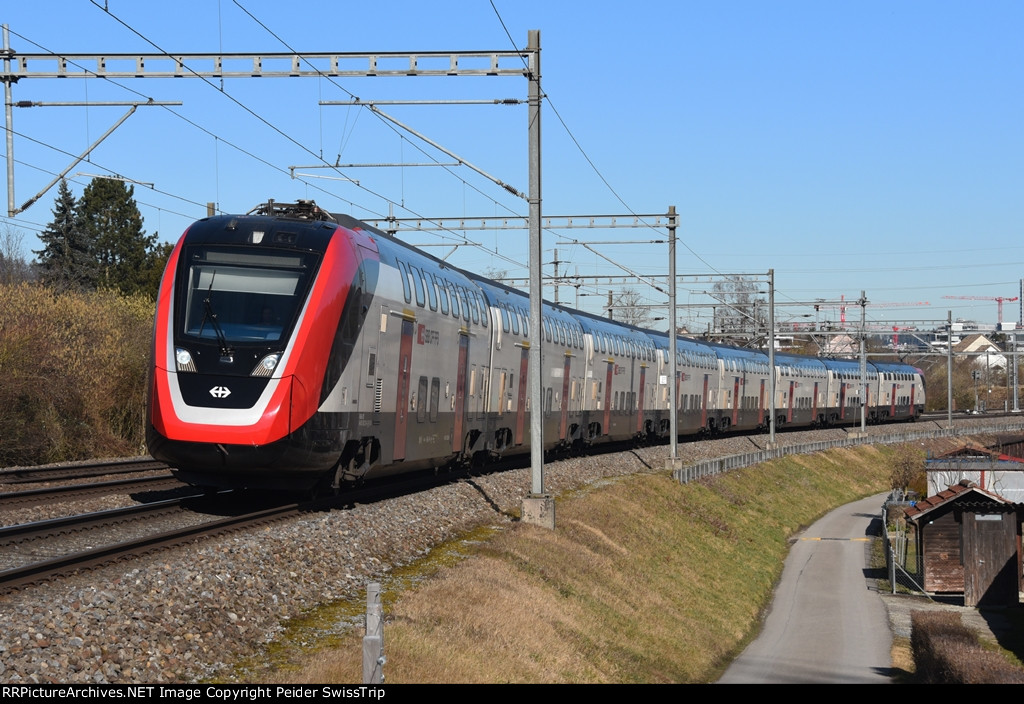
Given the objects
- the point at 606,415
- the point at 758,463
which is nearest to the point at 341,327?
the point at 606,415

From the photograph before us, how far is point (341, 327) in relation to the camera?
1784 cm

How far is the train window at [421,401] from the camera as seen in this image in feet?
73.4

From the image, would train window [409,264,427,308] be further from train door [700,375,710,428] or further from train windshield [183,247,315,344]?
train door [700,375,710,428]

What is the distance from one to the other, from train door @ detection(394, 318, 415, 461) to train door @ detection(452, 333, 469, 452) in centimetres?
360

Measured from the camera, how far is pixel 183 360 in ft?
54.5

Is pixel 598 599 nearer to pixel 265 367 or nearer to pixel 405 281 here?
pixel 405 281

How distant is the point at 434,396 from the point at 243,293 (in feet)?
23.1

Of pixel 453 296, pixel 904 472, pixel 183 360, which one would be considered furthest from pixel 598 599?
pixel 904 472

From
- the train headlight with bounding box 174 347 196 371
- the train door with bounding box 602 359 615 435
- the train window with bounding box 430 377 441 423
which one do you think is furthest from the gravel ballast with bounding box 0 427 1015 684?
the train door with bounding box 602 359 615 435

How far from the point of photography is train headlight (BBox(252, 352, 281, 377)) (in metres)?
16.5

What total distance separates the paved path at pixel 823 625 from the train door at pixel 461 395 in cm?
717
